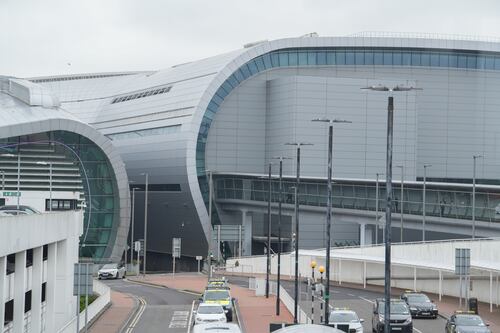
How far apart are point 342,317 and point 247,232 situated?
224ft

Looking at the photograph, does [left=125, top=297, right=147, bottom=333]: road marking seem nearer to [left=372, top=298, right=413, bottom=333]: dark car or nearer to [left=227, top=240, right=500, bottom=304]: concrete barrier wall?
[left=372, top=298, right=413, bottom=333]: dark car

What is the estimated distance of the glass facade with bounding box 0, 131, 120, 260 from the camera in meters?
94.4

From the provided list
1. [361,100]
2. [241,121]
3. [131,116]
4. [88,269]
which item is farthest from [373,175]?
[88,269]

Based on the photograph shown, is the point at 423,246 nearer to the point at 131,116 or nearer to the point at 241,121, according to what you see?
the point at 241,121

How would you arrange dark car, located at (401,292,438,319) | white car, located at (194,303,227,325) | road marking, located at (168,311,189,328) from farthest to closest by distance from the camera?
dark car, located at (401,292,438,319) < road marking, located at (168,311,189,328) < white car, located at (194,303,227,325)

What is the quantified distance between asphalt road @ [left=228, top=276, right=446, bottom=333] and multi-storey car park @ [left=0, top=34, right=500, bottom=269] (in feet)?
92.6

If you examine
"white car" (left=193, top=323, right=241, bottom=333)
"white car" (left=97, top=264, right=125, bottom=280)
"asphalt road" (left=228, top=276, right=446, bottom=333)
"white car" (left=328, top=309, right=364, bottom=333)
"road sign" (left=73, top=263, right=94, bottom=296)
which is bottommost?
"white car" (left=97, top=264, right=125, bottom=280)

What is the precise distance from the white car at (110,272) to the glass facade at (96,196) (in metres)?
6.57

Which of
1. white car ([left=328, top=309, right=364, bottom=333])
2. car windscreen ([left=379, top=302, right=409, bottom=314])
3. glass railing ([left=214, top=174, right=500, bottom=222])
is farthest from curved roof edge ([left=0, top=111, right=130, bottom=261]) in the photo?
white car ([left=328, top=309, right=364, bottom=333])

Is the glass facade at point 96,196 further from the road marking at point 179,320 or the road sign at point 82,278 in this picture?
the road sign at point 82,278

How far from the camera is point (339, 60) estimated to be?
116500 mm

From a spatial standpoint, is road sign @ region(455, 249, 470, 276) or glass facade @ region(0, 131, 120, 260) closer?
road sign @ region(455, 249, 470, 276)

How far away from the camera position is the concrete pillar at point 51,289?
42875 mm

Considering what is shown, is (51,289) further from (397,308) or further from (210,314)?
(397,308)
